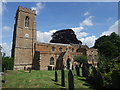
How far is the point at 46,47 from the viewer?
3416 centimetres

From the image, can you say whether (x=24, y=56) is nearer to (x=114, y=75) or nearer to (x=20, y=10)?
(x=20, y=10)

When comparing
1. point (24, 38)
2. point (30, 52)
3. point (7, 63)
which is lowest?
point (7, 63)

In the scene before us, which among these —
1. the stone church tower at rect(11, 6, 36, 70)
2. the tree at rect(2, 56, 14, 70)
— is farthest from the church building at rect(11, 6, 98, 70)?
the tree at rect(2, 56, 14, 70)

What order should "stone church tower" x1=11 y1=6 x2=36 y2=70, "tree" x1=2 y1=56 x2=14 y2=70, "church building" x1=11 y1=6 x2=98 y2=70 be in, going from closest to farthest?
1. "tree" x1=2 y1=56 x2=14 y2=70
2. "church building" x1=11 y1=6 x2=98 y2=70
3. "stone church tower" x1=11 y1=6 x2=36 y2=70

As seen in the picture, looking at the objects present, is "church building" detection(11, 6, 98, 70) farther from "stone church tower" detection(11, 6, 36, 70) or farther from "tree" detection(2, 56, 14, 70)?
"tree" detection(2, 56, 14, 70)

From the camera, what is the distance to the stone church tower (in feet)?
95.7

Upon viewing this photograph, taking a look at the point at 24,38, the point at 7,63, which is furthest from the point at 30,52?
the point at 7,63

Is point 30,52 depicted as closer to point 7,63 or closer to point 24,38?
point 24,38

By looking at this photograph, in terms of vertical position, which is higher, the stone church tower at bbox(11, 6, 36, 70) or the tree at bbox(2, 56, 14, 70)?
the stone church tower at bbox(11, 6, 36, 70)

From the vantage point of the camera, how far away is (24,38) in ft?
102

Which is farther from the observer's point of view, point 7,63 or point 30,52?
point 30,52

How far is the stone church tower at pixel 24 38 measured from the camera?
29172 millimetres

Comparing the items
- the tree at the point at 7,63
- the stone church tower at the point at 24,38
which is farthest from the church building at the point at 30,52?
the tree at the point at 7,63

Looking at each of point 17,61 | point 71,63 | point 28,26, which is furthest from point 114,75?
point 28,26
